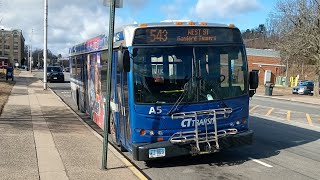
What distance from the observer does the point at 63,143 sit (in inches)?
386

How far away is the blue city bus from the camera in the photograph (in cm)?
766

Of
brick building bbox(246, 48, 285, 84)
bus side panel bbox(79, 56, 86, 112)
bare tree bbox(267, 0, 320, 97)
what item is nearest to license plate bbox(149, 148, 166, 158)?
bus side panel bbox(79, 56, 86, 112)

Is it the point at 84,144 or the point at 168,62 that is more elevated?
the point at 168,62

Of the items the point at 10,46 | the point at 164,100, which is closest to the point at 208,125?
the point at 164,100

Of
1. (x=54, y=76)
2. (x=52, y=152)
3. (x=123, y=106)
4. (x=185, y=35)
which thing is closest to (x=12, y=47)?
(x=54, y=76)

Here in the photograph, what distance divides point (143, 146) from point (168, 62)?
1.62 m

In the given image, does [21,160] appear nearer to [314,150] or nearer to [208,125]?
[208,125]

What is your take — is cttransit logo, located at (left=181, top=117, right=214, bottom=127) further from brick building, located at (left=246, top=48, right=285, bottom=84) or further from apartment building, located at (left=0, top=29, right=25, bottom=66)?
apartment building, located at (left=0, top=29, right=25, bottom=66)

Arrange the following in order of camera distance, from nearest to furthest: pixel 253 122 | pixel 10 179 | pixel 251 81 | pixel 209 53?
pixel 10 179
pixel 209 53
pixel 251 81
pixel 253 122

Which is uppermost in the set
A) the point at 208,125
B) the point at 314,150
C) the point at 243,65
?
the point at 243,65

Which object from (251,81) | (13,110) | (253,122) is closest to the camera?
(251,81)

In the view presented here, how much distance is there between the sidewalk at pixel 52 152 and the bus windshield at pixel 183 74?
1.51 m

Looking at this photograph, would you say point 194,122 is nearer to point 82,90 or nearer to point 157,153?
point 157,153

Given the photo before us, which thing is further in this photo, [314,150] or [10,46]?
[10,46]
